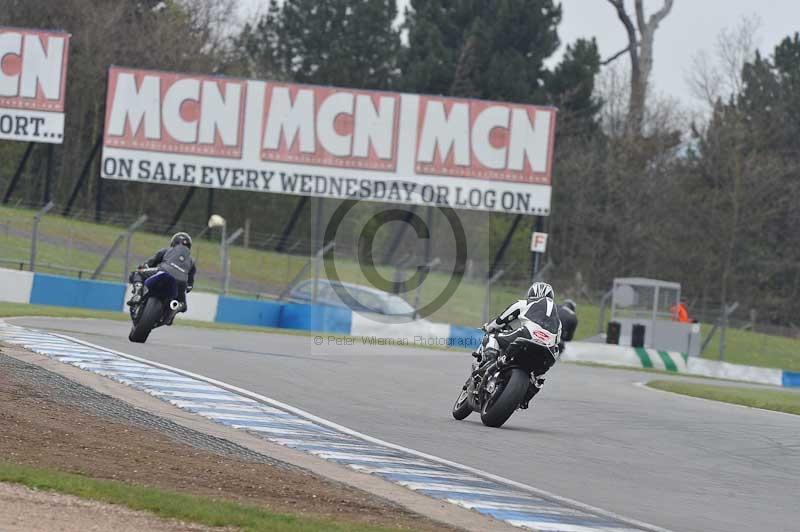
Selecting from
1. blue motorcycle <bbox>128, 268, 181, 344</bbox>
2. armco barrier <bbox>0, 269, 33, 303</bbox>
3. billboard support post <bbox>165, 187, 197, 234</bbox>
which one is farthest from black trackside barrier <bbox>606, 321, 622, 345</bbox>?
blue motorcycle <bbox>128, 268, 181, 344</bbox>

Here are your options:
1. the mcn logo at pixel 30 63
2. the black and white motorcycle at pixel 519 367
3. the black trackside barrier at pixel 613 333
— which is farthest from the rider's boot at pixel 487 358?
the mcn logo at pixel 30 63

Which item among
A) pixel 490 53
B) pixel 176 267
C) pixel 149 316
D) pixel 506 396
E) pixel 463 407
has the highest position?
pixel 490 53

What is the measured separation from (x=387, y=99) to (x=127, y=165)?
764 centimetres

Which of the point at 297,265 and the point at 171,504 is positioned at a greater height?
the point at 297,265

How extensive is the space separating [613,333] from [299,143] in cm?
1121

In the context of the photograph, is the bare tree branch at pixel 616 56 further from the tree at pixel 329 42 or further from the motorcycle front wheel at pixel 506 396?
the motorcycle front wheel at pixel 506 396

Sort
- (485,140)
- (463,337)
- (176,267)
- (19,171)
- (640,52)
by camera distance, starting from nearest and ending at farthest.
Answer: (176,267), (463,337), (485,140), (19,171), (640,52)

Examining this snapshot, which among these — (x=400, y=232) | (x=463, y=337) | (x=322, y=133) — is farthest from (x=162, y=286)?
(x=400, y=232)

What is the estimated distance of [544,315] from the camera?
13.4 metres

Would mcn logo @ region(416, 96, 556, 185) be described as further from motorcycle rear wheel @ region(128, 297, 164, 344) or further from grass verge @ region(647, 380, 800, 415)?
motorcycle rear wheel @ region(128, 297, 164, 344)

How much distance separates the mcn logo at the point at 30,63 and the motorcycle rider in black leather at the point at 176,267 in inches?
923

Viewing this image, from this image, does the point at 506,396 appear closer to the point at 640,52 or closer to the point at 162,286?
the point at 162,286

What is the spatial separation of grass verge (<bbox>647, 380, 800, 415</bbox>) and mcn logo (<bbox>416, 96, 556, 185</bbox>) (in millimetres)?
17549

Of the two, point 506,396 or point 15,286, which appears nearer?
point 506,396
